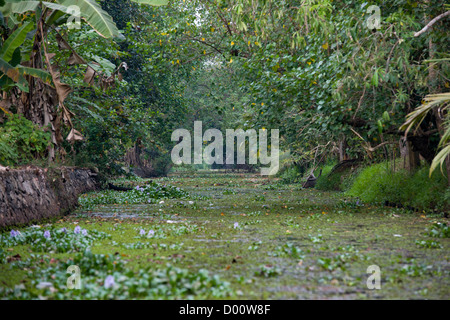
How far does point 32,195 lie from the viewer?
10.2m

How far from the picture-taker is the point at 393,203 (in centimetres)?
1380

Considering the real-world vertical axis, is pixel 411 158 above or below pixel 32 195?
above

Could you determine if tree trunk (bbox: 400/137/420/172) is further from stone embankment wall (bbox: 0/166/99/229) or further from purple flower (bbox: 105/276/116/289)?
purple flower (bbox: 105/276/116/289)

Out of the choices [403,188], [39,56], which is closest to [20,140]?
[39,56]

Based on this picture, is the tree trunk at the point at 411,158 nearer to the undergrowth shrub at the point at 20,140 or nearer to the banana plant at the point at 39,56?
the banana plant at the point at 39,56

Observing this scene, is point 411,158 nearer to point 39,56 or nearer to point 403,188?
point 403,188

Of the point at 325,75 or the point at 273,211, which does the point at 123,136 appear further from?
the point at 325,75

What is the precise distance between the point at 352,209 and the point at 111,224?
19.8 ft

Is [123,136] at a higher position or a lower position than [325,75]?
lower

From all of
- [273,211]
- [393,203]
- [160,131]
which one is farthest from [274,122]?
[160,131]

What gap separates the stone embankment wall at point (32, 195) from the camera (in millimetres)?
8920

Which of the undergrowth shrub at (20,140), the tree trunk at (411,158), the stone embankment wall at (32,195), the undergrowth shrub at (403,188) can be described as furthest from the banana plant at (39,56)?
the undergrowth shrub at (403,188)

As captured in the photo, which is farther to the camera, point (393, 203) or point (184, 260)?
point (393, 203)
